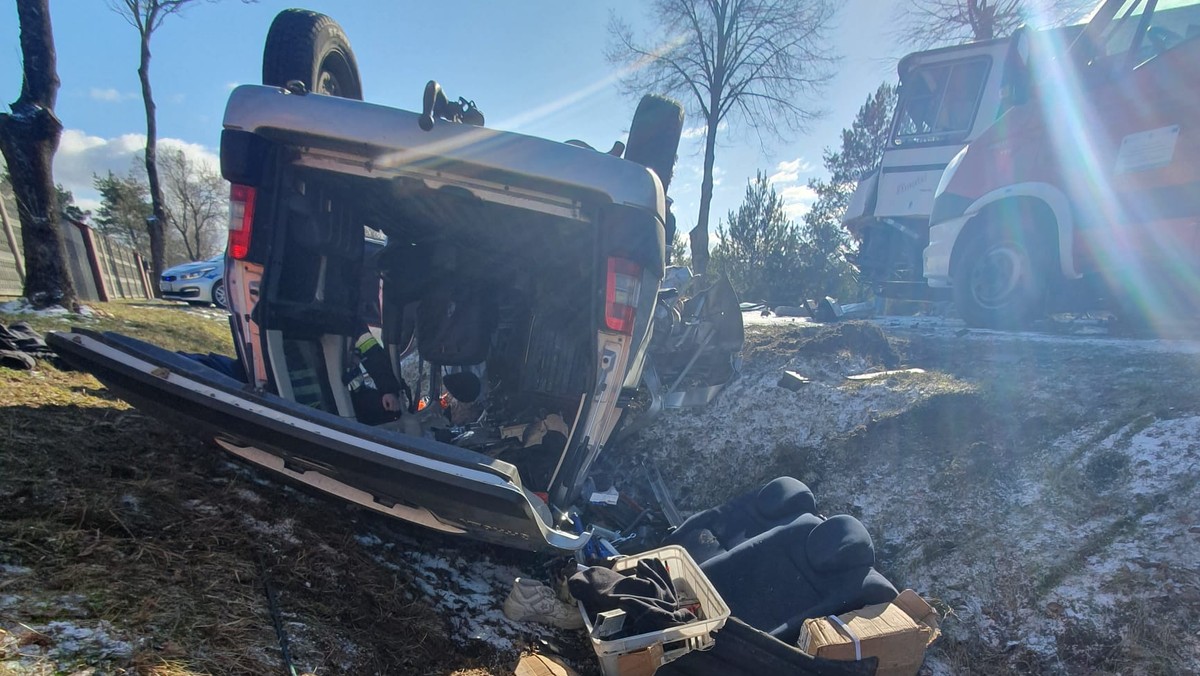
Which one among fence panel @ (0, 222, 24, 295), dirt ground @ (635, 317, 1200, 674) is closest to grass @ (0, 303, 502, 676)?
dirt ground @ (635, 317, 1200, 674)

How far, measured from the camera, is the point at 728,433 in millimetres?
4391

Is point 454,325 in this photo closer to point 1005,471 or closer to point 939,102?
point 1005,471

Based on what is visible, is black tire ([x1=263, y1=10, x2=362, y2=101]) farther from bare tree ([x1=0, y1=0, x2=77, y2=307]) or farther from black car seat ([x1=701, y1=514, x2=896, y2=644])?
bare tree ([x1=0, y1=0, x2=77, y2=307])

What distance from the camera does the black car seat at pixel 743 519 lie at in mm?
2932

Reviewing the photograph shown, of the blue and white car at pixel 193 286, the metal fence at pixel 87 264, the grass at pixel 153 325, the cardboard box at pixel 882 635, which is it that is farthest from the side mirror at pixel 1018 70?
the blue and white car at pixel 193 286

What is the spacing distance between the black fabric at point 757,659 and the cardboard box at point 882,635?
4cm

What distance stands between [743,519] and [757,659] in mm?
1140

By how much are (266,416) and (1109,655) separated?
324cm

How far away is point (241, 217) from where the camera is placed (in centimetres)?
246

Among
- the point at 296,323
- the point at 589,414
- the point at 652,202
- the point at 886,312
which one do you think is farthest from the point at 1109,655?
the point at 886,312

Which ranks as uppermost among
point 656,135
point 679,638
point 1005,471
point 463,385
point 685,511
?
point 656,135

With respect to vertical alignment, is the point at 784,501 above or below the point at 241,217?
below

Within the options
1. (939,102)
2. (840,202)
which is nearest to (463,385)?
(939,102)

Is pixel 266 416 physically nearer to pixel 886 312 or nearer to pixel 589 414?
pixel 589 414
